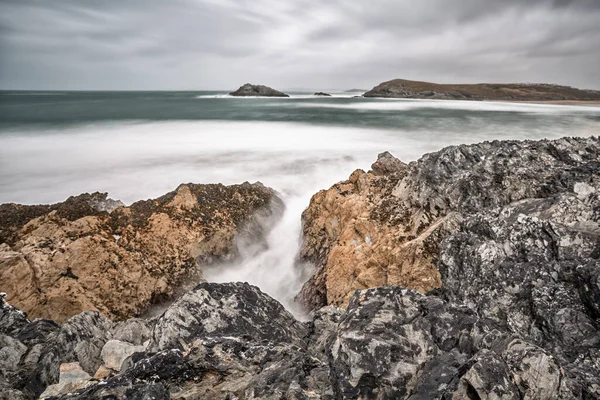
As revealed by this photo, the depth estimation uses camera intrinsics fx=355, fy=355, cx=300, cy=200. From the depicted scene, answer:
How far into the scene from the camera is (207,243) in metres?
13.5

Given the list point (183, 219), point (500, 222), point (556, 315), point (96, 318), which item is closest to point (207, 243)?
point (183, 219)

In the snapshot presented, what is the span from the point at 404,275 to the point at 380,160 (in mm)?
7856

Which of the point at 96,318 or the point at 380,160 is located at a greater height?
the point at 380,160

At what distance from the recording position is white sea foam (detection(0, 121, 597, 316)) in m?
16.0

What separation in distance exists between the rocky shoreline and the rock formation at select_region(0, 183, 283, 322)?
0.26m

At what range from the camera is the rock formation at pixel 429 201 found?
881cm

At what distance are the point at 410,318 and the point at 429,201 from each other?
20.7 ft

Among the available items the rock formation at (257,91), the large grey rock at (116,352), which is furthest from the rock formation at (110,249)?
the rock formation at (257,91)

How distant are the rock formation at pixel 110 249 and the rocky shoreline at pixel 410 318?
10.4 inches

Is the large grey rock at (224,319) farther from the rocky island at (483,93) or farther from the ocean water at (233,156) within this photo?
the rocky island at (483,93)

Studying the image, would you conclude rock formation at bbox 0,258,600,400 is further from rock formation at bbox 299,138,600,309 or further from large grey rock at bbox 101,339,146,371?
rock formation at bbox 299,138,600,309

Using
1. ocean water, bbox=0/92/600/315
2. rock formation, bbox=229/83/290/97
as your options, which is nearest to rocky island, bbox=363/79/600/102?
rock formation, bbox=229/83/290/97

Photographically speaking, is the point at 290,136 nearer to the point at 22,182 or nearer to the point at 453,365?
the point at 22,182

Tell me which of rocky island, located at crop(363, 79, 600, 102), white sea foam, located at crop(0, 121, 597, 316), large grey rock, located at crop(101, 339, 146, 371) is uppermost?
rocky island, located at crop(363, 79, 600, 102)
